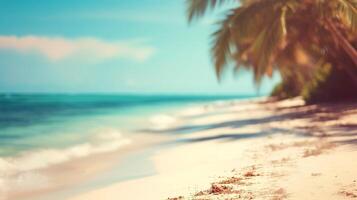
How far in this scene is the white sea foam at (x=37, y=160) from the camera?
22.0 ft

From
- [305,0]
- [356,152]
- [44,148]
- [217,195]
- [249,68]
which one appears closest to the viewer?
[217,195]

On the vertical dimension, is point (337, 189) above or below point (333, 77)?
below

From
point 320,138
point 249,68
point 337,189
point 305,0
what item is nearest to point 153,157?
point 320,138

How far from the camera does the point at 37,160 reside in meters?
8.89

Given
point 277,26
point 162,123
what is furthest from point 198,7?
point 162,123

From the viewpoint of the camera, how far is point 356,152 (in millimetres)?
6262

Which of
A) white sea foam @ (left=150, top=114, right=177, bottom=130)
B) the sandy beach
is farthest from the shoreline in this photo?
white sea foam @ (left=150, top=114, right=177, bottom=130)

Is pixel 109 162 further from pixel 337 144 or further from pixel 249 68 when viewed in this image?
pixel 249 68

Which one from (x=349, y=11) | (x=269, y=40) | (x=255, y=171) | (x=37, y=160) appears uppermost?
(x=349, y=11)

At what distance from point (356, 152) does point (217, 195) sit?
9.05ft

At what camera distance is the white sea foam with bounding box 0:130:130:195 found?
6695 millimetres

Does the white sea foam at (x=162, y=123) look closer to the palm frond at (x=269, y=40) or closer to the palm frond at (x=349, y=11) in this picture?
the palm frond at (x=269, y=40)

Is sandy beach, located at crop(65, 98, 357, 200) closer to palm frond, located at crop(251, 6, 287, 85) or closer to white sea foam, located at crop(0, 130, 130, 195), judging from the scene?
white sea foam, located at crop(0, 130, 130, 195)

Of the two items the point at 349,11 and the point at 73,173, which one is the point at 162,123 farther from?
the point at 73,173
